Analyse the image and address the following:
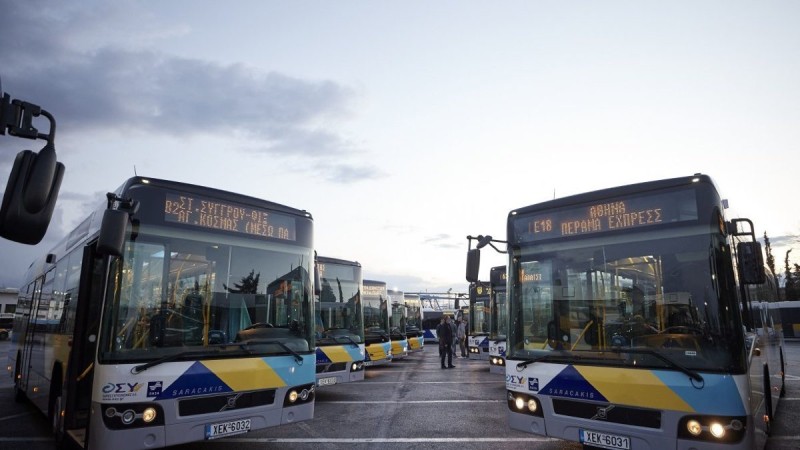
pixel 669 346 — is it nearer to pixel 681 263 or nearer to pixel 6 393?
pixel 681 263

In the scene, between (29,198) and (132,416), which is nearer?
(29,198)

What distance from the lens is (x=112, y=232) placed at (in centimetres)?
462

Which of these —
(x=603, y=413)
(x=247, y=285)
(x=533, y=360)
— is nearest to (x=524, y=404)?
(x=533, y=360)

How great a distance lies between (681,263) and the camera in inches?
192

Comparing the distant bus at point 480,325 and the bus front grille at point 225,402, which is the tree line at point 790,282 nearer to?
the distant bus at point 480,325

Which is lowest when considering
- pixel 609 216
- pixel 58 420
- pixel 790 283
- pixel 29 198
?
pixel 58 420

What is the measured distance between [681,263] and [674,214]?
481 millimetres

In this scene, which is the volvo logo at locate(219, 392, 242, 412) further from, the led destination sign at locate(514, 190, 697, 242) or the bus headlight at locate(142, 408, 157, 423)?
the led destination sign at locate(514, 190, 697, 242)

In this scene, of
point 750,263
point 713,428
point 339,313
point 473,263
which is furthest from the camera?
point 339,313

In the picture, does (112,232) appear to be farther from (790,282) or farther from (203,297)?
(790,282)

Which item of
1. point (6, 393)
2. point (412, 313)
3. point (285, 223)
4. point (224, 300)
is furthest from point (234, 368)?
point (412, 313)

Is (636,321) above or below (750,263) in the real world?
below

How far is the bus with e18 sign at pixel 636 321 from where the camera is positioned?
452cm

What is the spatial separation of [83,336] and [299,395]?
2559mm
